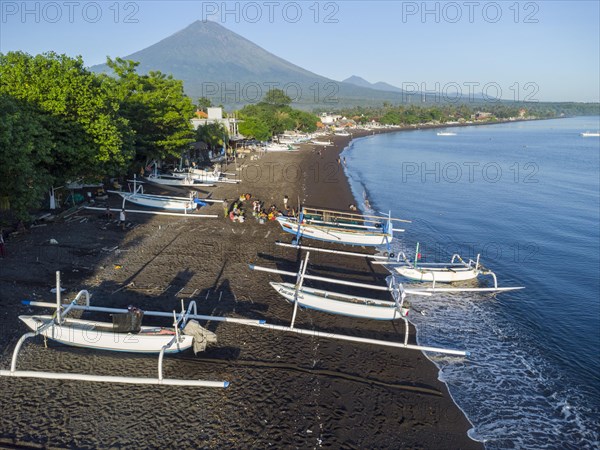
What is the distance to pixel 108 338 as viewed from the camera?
10930mm

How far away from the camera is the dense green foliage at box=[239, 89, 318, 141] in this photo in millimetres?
67562

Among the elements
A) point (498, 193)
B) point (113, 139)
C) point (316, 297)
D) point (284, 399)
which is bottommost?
point (284, 399)

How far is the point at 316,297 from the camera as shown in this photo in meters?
14.0

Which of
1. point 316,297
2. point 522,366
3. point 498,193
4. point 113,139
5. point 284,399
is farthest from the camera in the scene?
point 498,193

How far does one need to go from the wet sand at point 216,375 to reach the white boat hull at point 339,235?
2.99 meters

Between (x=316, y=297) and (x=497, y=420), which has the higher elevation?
(x=316, y=297)

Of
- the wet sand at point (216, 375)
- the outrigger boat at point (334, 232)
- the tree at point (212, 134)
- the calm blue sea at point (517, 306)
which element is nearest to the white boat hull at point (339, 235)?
the outrigger boat at point (334, 232)

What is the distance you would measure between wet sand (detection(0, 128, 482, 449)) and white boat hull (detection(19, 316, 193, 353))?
0.30 metres

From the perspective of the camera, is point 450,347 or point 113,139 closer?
point 450,347

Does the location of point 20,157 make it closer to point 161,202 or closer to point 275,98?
point 161,202

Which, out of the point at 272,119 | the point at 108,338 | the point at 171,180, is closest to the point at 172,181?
the point at 171,180

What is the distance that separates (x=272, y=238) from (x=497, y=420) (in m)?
14.0

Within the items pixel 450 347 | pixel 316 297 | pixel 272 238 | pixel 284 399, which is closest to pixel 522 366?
pixel 450 347

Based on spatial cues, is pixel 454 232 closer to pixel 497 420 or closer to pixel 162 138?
pixel 497 420
